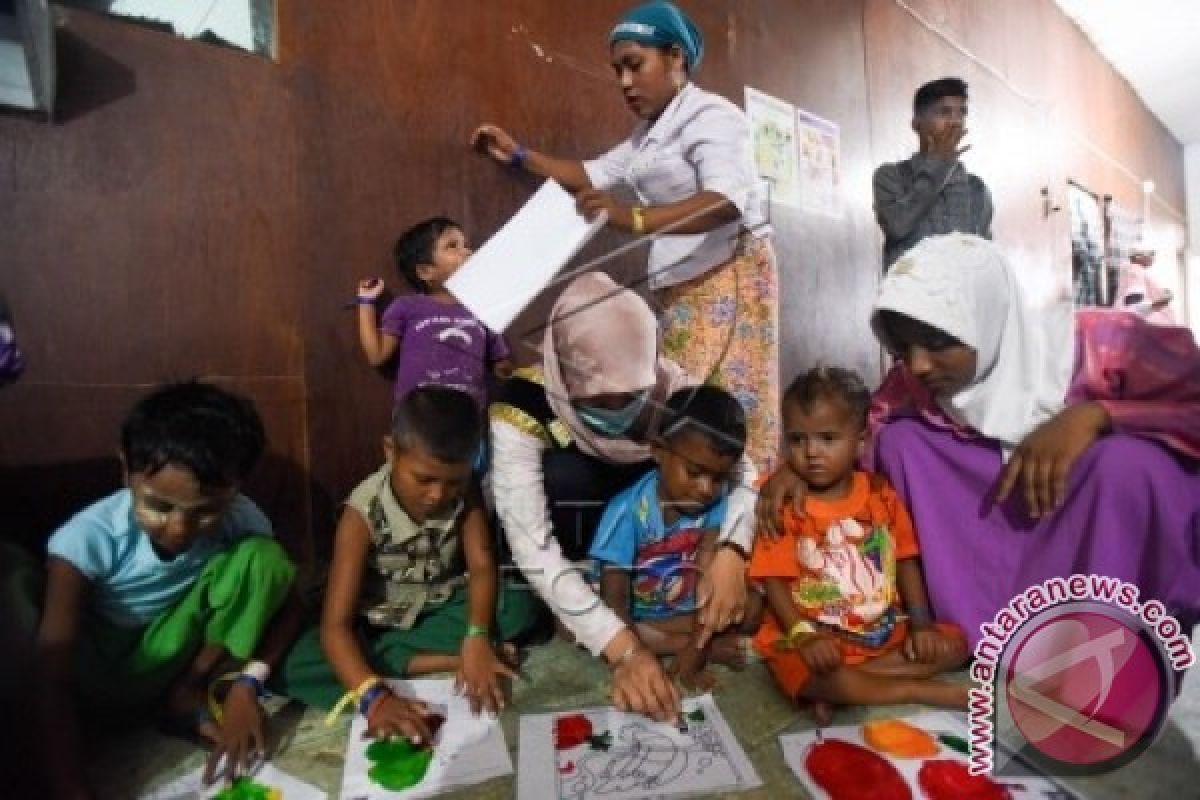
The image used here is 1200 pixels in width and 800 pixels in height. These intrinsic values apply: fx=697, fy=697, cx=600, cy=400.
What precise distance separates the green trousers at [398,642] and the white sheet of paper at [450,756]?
0.27ft

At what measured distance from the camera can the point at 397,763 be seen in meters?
0.80

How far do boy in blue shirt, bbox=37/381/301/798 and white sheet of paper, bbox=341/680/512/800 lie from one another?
12 cm

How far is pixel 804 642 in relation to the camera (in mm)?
927

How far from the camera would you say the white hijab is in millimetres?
936

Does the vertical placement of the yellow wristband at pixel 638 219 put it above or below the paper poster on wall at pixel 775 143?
below

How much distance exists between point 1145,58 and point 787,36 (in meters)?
0.91

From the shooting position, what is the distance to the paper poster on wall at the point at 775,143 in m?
1.39

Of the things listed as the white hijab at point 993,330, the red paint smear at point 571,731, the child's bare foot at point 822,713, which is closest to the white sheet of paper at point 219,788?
A: the red paint smear at point 571,731

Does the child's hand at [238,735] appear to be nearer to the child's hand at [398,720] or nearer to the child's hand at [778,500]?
the child's hand at [398,720]

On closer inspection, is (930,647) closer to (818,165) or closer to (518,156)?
(518,156)

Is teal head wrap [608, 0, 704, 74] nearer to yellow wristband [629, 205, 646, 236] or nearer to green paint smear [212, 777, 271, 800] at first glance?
yellow wristband [629, 205, 646, 236]

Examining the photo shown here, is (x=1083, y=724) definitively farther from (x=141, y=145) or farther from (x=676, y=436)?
(x=141, y=145)

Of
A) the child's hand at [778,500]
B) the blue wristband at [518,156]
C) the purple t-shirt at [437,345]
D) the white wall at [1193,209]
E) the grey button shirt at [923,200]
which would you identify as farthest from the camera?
the white wall at [1193,209]

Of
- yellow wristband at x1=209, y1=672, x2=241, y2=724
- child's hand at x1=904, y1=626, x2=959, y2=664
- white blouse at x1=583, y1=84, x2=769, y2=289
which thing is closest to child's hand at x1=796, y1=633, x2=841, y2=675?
child's hand at x1=904, y1=626, x2=959, y2=664
